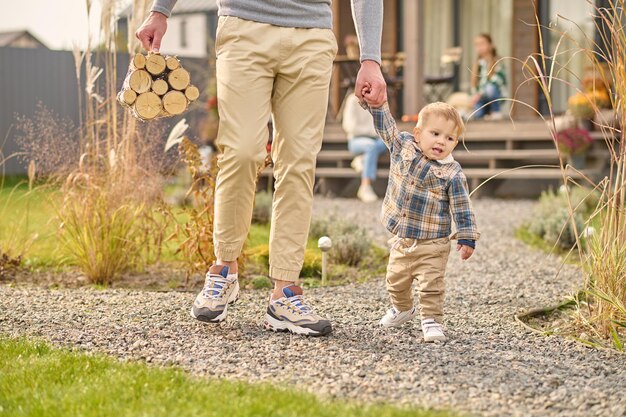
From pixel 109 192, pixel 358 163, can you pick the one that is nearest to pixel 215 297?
pixel 109 192

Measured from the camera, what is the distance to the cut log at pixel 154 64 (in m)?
3.87

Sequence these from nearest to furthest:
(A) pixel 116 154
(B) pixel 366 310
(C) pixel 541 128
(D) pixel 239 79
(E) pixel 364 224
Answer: (D) pixel 239 79 → (B) pixel 366 310 → (A) pixel 116 154 → (E) pixel 364 224 → (C) pixel 541 128

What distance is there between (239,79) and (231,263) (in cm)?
72

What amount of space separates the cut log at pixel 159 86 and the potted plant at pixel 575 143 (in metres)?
6.78

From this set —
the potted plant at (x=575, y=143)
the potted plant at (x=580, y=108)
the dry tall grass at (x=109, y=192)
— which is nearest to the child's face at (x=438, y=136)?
the dry tall grass at (x=109, y=192)

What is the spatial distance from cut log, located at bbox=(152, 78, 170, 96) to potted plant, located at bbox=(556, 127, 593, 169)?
6.78 m

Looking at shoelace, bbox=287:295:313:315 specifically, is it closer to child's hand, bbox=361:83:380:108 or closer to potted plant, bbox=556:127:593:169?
child's hand, bbox=361:83:380:108

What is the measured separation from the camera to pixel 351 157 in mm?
Result: 11617

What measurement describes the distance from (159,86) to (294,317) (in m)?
1.06

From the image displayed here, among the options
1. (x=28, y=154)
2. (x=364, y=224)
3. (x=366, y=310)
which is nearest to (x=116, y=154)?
(x=28, y=154)

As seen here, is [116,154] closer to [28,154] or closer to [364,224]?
Answer: [28,154]

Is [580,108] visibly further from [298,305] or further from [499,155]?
[298,305]

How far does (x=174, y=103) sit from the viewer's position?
3.89m

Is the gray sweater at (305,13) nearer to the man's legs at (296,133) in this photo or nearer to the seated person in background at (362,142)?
the man's legs at (296,133)
